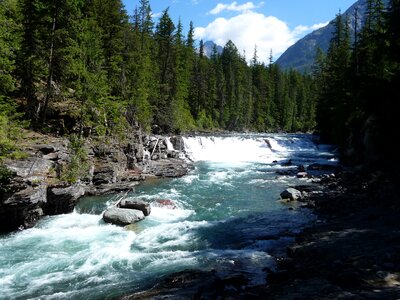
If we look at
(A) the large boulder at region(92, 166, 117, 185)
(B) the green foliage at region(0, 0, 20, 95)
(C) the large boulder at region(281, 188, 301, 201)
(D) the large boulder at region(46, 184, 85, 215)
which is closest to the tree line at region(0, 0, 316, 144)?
(B) the green foliage at region(0, 0, 20, 95)

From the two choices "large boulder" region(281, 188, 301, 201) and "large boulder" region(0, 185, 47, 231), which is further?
"large boulder" region(281, 188, 301, 201)

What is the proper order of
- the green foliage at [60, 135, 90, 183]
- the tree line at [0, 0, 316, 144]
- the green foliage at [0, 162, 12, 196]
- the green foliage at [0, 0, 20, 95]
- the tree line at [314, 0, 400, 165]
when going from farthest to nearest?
the tree line at [0, 0, 316, 144], the tree line at [314, 0, 400, 165], the green foliage at [60, 135, 90, 183], the green foliage at [0, 0, 20, 95], the green foliage at [0, 162, 12, 196]

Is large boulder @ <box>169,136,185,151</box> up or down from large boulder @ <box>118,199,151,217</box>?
up

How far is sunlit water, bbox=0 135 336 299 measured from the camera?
1168cm

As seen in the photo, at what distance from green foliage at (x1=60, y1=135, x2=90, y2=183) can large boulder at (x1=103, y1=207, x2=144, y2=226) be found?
11.7 feet

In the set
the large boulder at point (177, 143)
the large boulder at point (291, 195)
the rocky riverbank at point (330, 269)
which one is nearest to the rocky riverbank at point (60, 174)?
the large boulder at point (177, 143)

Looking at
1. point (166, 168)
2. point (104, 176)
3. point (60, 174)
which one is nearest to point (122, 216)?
point (60, 174)

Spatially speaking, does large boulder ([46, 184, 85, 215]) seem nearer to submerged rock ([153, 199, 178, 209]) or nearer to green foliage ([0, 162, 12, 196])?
green foliage ([0, 162, 12, 196])

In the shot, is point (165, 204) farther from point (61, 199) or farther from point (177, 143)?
point (177, 143)

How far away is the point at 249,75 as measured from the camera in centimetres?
10131

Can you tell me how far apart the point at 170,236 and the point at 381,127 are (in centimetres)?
1655

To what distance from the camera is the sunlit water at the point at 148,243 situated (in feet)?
38.3

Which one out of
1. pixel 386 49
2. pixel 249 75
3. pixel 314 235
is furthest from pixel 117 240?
pixel 249 75

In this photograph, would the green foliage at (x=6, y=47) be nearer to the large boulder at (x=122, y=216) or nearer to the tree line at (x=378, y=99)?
the large boulder at (x=122, y=216)
